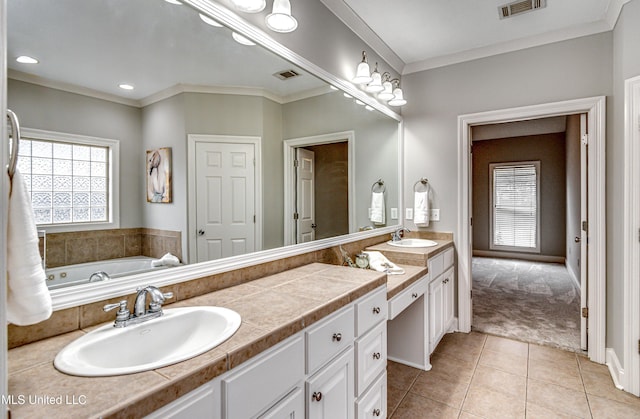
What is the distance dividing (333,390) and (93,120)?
4.35 ft

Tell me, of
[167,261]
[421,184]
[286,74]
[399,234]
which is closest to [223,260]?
[167,261]

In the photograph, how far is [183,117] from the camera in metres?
1.37

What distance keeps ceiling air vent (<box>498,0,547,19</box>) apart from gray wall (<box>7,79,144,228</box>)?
100 inches

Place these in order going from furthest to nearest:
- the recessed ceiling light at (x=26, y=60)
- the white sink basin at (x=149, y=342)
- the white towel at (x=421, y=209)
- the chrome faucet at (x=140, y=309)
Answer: the white towel at (x=421, y=209)
the chrome faucet at (x=140, y=309)
the recessed ceiling light at (x=26, y=60)
the white sink basin at (x=149, y=342)

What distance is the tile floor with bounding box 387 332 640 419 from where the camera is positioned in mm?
1941

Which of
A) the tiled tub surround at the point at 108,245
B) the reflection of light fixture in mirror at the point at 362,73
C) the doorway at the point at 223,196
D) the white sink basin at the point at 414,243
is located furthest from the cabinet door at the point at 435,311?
the tiled tub surround at the point at 108,245

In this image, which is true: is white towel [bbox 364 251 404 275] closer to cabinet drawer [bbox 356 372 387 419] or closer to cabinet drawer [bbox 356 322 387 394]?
cabinet drawer [bbox 356 322 387 394]

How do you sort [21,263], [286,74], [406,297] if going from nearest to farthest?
[21,263], [286,74], [406,297]

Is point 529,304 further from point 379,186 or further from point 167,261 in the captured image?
point 167,261

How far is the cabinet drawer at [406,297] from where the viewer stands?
→ 6.06 ft

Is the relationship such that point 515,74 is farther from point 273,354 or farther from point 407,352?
point 273,354

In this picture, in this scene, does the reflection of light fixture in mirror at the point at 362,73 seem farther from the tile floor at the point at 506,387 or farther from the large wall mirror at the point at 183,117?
the tile floor at the point at 506,387

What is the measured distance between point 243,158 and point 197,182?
0.91 feet

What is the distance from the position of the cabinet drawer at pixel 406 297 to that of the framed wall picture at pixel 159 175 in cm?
129
